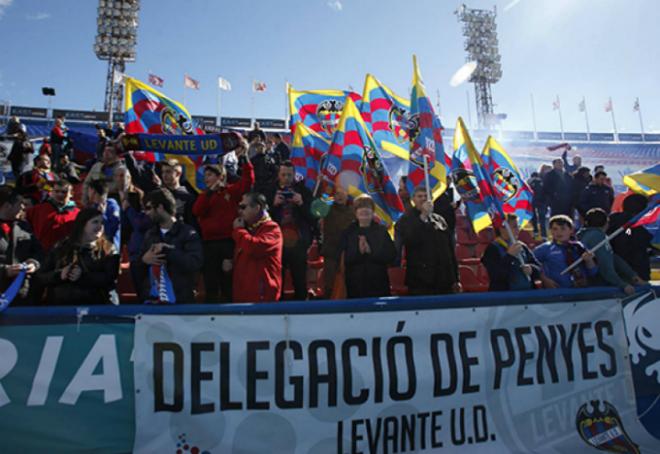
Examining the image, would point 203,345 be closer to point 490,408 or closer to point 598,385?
point 490,408

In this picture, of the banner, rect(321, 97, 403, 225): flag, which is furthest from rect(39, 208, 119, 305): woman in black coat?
rect(321, 97, 403, 225): flag

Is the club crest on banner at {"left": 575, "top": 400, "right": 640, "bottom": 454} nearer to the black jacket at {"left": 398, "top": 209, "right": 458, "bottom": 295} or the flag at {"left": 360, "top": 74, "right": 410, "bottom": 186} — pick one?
the black jacket at {"left": 398, "top": 209, "right": 458, "bottom": 295}

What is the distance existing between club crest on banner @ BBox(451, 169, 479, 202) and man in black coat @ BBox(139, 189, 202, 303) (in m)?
3.05

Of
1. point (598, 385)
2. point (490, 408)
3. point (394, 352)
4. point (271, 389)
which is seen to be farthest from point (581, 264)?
point (271, 389)

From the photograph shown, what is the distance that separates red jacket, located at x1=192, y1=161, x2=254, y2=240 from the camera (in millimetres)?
4191

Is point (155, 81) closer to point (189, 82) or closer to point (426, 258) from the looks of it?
point (189, 82)

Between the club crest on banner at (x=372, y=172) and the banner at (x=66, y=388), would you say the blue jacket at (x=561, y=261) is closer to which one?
the club crest on banner at (x=372, y=172)

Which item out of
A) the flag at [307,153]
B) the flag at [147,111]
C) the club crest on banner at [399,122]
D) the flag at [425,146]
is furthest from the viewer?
the club crest on banner at [399,122]

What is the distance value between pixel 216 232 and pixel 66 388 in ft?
6.62

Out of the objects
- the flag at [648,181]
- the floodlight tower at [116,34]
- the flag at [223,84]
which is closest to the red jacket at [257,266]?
the flag at [648,181]

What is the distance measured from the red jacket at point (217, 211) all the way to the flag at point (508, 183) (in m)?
5.20

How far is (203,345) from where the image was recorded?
8.43ft

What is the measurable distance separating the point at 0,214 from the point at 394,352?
315 centimetres

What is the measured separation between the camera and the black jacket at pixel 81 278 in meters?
2.75
